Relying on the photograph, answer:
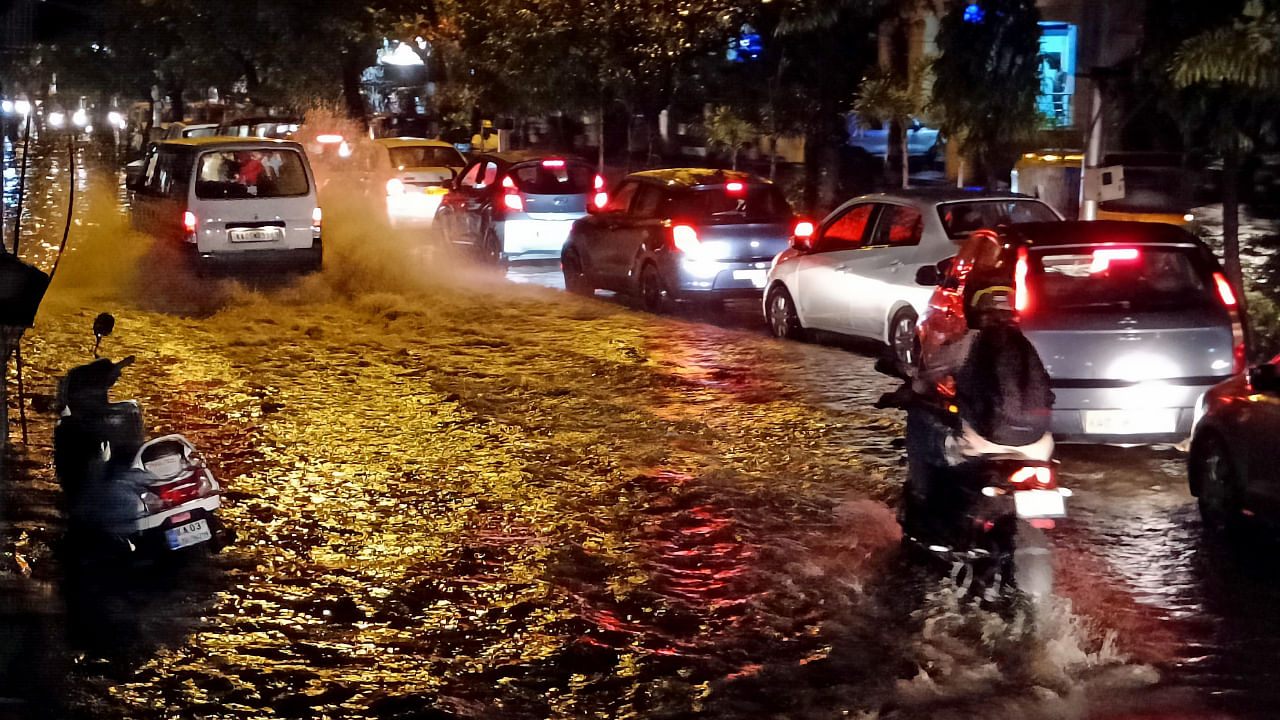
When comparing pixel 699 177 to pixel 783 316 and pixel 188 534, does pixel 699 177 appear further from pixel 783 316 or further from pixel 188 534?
pixel 188 534

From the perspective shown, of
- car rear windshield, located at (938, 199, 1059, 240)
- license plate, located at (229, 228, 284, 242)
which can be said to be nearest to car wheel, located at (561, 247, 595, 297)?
license plate, located at (229, 228, 284, 242)

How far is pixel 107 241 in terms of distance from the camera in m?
22.5

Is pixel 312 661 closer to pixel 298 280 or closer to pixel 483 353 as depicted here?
pixel 483 353

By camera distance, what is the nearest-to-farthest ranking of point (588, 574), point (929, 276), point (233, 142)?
point (588, 574)
point (929, 276)
point (233, 142)

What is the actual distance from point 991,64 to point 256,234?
343 inches

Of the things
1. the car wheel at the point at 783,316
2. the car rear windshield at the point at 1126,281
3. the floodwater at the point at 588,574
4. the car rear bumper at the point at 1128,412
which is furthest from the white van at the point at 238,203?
the car rear bumper at the point at 1128,412

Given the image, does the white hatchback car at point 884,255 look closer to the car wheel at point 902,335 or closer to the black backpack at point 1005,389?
the car wheel at point 902,335

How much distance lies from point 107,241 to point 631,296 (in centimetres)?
924

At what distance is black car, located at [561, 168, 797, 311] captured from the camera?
1625 cm

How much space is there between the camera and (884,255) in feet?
42.2

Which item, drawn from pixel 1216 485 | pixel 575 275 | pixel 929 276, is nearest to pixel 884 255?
pixel 929 276

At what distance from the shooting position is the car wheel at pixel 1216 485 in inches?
298

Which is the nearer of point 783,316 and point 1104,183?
point 1104,183

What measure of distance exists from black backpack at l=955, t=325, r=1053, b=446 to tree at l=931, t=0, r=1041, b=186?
8476 mm
